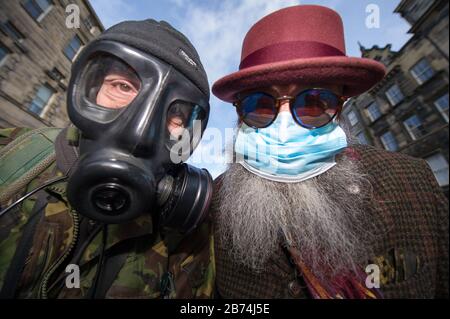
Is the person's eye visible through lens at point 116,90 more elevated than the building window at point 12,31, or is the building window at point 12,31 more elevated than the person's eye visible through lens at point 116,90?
the building window at point 12,31

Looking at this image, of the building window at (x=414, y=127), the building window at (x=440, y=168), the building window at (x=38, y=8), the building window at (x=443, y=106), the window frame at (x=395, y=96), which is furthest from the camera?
the window frame at (x=395, y=96)

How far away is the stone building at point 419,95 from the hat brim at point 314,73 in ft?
49.6

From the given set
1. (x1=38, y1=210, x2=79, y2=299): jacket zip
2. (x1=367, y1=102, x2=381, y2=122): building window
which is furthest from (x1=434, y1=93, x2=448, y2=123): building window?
(x1=38, y1=210, x2=79, y2=299): jacket zip

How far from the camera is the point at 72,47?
42.0ft

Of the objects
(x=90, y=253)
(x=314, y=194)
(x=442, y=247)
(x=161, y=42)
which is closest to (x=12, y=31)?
(x=161, y=42)

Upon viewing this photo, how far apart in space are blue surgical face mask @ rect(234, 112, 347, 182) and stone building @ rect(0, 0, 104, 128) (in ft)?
39.6

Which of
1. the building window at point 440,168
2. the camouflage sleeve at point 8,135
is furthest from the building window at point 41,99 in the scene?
the building window at point 440,168

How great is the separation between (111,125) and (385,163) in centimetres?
179

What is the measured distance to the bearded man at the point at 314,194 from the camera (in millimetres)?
1232

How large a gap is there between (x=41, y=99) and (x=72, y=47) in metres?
4.31

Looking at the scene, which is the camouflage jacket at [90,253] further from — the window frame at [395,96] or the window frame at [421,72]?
the window frame at [395,96]

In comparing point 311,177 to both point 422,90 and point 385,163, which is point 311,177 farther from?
point 422,90

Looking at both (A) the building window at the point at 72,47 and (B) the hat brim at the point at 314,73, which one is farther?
(A) the building window at the point at 72,47

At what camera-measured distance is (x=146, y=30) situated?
4.46ft
